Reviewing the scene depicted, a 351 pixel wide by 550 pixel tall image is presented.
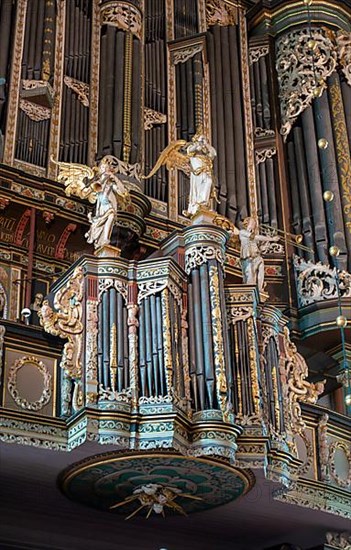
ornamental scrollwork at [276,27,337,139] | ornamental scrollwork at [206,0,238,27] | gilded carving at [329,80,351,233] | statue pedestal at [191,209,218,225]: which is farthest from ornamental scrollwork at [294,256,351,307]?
ornamental scrollwork at [206,0,238,27]

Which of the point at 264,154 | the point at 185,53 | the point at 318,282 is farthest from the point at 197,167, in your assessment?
the point at 185,53

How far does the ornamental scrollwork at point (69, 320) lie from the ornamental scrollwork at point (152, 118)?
6.19 meters

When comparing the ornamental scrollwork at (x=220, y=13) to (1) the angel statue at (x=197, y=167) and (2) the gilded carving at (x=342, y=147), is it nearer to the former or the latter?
(2) the gilded carving at (x=342, y=147)

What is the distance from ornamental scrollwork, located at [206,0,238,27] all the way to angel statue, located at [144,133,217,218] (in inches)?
259

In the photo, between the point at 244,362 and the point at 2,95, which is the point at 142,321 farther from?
the point at 2,95

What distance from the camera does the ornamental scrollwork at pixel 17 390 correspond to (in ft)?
42.4

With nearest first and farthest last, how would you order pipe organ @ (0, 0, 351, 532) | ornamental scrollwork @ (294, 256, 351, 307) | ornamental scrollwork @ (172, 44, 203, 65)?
pipe organ @ (0, 0, 351, 532)
ornamental scrollwork @ (294, 256, 351, 307)
ornamental scrollwork @ (172, 44, 203, 65)

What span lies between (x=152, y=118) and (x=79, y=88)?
1.50 metres

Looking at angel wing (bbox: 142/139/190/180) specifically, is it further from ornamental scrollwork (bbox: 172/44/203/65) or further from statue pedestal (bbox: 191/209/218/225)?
ornamental scrollwork (bbox: 172/44/203/65)

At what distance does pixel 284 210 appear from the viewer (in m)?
19.8

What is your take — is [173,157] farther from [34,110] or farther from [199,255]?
[34,110]

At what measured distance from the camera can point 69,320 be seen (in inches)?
530

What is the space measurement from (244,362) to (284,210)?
6.58 meters

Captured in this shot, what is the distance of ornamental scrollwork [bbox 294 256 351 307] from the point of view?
18.4 metres
